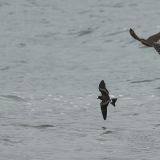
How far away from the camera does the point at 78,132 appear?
17.5 m

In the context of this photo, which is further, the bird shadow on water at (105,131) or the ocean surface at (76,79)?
the bird shadow on water at (105,131)

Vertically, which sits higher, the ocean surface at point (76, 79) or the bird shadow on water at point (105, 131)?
the ocean surface at point (76, 79)

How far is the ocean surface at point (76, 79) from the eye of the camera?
16.7m

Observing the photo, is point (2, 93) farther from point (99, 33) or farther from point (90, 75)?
point (99, 33)

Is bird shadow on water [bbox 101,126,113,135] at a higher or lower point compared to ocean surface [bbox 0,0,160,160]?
lower

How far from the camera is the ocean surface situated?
16656 millimetres

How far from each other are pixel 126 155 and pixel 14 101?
506 cm

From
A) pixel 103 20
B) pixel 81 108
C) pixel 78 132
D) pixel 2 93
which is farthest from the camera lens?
pixel 103 20

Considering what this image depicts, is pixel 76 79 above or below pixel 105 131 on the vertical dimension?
above

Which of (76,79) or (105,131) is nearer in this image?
(105,131)

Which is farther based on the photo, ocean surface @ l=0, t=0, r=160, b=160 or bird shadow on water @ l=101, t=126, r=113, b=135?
bird shadow on water @ l=101, t=126, r=113, b=135

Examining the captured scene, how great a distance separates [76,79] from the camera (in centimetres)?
2280

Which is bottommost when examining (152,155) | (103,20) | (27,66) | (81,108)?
(152,155)

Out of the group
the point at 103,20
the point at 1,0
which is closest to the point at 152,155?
the point at 103,20
